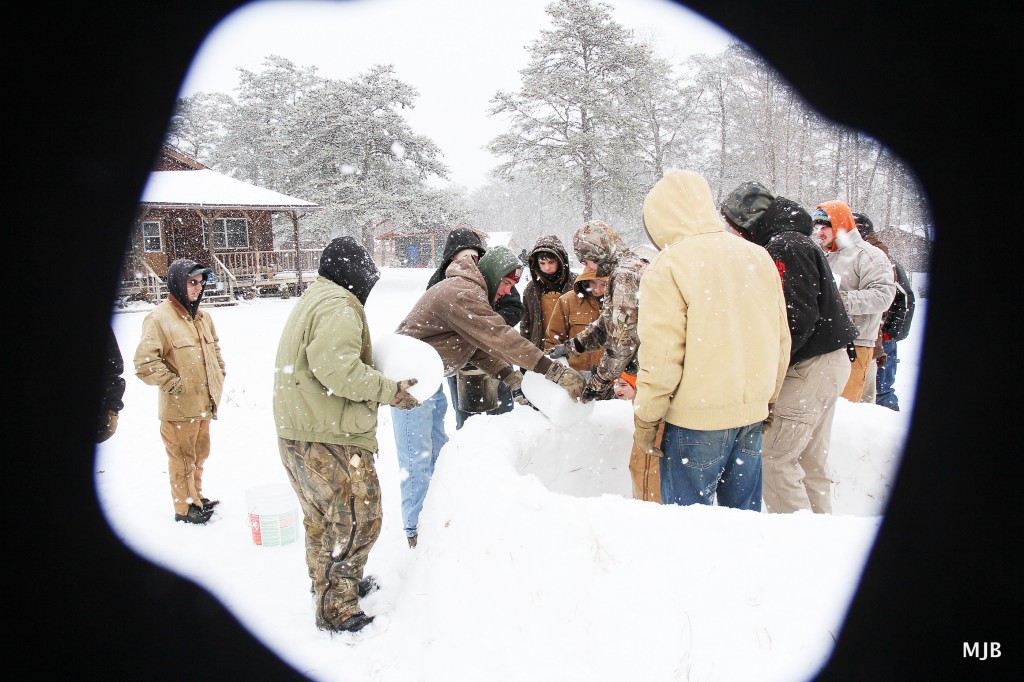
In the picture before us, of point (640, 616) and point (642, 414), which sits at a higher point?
point (642, 414)

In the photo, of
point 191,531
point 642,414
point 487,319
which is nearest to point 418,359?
point 487,319

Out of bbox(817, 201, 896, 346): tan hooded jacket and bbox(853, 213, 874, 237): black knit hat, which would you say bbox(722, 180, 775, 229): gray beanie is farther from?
bbox(853, 213, 874, 237): black knit hat

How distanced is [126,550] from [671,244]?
2.25 metres

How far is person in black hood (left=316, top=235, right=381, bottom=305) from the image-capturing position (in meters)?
2.82

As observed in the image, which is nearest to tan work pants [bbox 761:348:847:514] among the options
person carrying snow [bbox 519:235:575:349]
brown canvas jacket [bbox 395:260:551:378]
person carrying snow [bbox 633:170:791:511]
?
person carrying snow [bbox 633:170:791:511]

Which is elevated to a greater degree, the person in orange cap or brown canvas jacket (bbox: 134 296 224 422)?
brown canvas jacket (bbox: 134 296 224 422)

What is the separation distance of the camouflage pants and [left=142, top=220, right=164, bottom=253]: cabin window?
68.2ft

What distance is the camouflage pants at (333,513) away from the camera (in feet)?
9.17

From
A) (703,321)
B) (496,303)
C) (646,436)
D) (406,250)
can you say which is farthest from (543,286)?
(406,250)

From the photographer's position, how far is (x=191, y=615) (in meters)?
2.16

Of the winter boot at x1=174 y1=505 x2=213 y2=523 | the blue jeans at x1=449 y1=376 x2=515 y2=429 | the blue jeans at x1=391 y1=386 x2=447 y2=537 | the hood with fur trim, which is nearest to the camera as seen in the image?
the blue jeans at x1=391 y1=386 x2=447 y2=537

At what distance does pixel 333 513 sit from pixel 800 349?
2528 millimetres

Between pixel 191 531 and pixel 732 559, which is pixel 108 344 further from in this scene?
pixel 191 531

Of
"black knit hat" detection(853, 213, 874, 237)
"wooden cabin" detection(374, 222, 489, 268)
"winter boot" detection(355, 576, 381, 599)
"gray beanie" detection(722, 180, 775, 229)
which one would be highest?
"wooden cabin" detection(374, 222, 489, 268)
